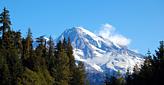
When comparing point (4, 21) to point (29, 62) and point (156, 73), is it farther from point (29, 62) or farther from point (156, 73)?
point (156, 73)

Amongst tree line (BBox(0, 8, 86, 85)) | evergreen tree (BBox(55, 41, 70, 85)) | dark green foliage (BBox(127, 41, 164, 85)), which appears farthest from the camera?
evergreen tree (BBox(55, 41, 70, 85))

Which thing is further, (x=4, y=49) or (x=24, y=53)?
(x=24, y=53)

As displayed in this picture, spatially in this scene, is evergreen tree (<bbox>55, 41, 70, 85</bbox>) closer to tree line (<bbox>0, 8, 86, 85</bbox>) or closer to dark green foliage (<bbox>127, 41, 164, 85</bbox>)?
tree line (<bbox>0, 8, 86, 85</bbox>)

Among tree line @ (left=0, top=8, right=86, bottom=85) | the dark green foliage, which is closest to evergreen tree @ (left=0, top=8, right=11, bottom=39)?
tree line @ (left=0, top=8, right=86, bottom=85)

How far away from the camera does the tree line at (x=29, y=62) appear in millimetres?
103062

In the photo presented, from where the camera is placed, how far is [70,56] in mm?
134625

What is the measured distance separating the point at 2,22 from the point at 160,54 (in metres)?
37.2

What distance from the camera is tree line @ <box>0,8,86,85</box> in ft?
338

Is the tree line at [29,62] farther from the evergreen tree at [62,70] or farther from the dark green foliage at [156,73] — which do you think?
the dark green foliage at [156,73]

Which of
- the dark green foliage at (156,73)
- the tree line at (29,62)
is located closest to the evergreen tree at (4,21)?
the tree line at (29,62)

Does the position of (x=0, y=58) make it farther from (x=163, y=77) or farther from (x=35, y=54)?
(x=163, y=77)

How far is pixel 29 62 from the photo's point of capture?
11231 cm

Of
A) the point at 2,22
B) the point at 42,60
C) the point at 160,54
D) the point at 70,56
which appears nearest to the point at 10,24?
the point at 2,22

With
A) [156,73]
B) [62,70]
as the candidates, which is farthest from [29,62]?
[156,73]
